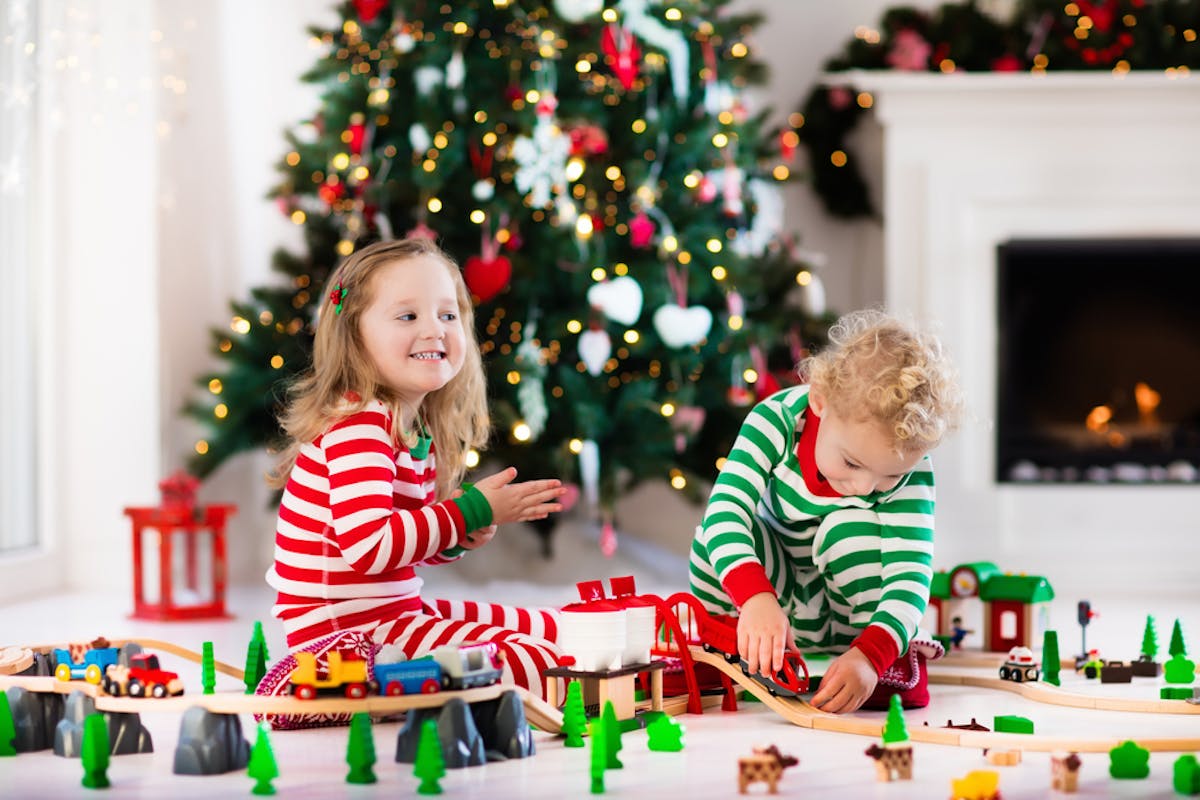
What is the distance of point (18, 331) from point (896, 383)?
7.84 feet

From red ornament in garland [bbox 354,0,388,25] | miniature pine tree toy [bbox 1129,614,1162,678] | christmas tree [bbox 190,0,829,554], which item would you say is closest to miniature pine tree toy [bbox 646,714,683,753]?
miniature pine tree toy [bbox 1129,614,1162,678]

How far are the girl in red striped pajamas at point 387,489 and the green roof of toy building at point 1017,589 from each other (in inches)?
29.3

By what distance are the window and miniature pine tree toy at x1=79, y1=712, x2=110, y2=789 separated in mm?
2050

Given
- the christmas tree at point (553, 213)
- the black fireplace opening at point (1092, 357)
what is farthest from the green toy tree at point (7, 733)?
the black fireplace opening at point (1092, 357)

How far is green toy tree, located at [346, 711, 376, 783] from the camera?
1.45 metres

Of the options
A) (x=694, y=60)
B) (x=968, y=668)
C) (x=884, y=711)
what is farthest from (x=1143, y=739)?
(x=694, y=60)

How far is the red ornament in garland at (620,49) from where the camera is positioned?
3.31 metres

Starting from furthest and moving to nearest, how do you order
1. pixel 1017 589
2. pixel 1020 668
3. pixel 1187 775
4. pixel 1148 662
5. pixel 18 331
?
pixel 18 331
pixel 1017 589
pixel 1148 662
pixel 1020 668
pixel 1187 775

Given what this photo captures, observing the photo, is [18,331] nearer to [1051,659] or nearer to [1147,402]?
[1051,659]

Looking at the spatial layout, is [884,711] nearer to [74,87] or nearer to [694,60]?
[694,60]

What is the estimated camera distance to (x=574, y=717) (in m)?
1.66

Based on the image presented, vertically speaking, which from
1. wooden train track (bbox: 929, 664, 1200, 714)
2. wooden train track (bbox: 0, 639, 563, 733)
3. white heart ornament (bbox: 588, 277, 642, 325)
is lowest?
wooden train track (bbox: 929, 664, 1200, 714)

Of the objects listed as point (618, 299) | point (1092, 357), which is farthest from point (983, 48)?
point (618, 299)

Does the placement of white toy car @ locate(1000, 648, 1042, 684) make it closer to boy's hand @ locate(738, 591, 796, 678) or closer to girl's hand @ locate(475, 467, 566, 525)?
boy's hand @ locate(738, 591, 796, 678)
